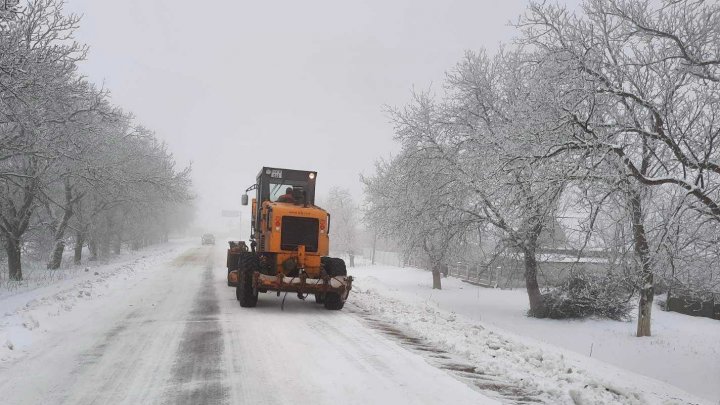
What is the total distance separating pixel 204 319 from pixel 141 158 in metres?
18.5

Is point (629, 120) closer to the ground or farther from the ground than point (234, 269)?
farther from the ground

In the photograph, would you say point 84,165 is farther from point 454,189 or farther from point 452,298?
point 452,298

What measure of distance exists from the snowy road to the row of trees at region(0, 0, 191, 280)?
5.27 meters

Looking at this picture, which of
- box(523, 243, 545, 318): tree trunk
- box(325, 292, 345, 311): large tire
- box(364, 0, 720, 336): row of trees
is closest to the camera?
box(364, 0, 720, 336): row of trees

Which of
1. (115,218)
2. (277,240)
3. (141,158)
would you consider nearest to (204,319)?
(277,240)

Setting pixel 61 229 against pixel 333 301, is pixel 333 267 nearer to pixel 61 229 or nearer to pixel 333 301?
pixel 333 301

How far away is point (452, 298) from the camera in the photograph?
21.9 meters

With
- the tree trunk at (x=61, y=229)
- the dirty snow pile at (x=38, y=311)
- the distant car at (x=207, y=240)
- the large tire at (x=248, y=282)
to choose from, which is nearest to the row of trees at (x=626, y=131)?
the large tire at (x=248, y=282)

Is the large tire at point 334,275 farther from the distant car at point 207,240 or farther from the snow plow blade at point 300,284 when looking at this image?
the distant car at point 207,240

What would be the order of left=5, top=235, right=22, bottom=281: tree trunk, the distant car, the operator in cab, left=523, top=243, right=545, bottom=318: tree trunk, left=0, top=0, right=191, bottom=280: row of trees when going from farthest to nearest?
the distant car → left=5, top=235, right=22, bottom=281: tree trunk → left=523, top=243, right=545, bottom=318: tree trunk → the operator in cab → left=0, top=0, right=191, bottom=280: row of trees

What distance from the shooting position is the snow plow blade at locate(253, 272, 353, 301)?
10.1m

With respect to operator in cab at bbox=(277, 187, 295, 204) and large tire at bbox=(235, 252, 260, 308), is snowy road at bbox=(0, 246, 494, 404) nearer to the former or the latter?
large tire at bbox=(235, 252, 260, 308)

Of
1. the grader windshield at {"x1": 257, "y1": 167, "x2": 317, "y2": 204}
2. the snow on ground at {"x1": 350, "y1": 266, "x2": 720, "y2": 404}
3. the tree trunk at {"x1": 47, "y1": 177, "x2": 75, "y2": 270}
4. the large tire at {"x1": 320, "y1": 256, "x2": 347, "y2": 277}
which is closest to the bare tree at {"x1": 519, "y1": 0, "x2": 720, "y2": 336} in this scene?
the snow on ground at {"x1": 350, "y1": 266, "x2": 720, "y2": 404}

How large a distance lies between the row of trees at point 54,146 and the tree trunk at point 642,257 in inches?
484
